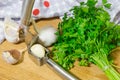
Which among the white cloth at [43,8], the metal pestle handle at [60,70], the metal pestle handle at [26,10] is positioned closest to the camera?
the metal pestle handle at [26,10]

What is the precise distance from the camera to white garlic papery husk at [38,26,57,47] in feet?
2.55

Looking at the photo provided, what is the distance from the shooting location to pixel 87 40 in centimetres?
73

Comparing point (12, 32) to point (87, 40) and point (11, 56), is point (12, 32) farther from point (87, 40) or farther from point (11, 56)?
point (87, 40)

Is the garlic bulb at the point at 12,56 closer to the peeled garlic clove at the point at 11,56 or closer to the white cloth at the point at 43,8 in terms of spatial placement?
the peeled garlic clove at the point at 11,56

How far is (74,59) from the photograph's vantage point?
0.77m

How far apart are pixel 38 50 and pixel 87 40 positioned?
0.14m

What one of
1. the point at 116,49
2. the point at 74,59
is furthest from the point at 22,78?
the point at 116,49

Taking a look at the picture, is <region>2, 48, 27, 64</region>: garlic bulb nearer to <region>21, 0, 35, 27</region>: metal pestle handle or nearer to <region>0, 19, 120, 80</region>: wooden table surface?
<region>0, 19, 120, 80</region>: wooden table surface

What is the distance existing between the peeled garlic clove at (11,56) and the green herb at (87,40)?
11cm

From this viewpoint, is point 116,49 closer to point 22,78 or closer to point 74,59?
point 74,59

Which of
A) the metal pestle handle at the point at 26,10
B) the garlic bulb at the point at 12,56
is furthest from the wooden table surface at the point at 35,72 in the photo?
the metal pestle handle at the point at 26,10

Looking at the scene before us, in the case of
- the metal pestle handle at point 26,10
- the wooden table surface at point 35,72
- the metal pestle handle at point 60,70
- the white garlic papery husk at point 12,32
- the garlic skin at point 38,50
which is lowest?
the wooden table surface at point 35,72

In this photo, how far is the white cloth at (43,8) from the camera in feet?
2.85

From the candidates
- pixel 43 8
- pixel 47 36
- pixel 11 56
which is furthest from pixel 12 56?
pixel 43 8
